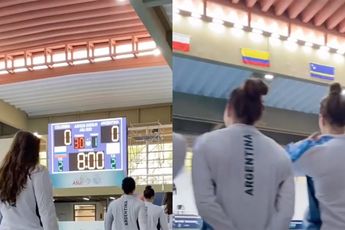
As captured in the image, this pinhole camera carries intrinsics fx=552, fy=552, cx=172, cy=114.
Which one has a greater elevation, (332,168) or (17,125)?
(17,125)

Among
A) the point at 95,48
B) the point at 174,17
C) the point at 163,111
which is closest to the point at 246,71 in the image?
→ the point at 174,17

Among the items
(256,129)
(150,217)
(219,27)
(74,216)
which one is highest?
(219,27)

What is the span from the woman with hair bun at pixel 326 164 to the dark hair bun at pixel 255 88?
0.28 metres

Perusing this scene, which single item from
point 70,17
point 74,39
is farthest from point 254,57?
point 74,39

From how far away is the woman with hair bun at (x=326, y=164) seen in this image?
2.41 meters

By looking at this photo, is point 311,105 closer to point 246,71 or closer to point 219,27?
point 246,71

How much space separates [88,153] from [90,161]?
0.13 metres

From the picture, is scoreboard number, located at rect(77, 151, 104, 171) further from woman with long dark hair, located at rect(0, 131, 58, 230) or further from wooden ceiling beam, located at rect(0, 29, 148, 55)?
woman with long dark hair, located at rect(0, 131, 58, 230)

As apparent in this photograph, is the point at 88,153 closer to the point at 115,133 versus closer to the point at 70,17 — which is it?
the point at 115,133

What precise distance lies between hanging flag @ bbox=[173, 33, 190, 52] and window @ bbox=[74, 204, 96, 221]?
56.4 ft

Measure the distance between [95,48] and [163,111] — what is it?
17.5ft

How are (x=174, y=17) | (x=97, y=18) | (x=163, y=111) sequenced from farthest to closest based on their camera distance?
(x=163, y=111), (x=97, y=18), (x=174, y=17)

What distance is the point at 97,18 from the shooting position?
362 inches

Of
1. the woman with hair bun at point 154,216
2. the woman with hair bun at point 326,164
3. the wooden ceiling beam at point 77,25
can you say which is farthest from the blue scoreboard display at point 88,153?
the woman with hair bun at point 326,164
